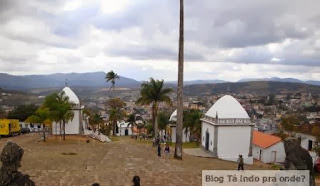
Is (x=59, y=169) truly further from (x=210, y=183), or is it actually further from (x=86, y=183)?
(x=210, y=183)

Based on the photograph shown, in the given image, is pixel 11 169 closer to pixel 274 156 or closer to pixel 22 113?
pixel 274 156

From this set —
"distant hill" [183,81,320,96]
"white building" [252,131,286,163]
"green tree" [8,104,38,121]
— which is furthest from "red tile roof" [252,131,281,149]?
"distant hill" [183,81,320,96]

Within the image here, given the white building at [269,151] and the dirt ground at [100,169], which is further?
the white building at [269,151]

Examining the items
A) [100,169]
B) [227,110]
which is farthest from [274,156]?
[100,169]

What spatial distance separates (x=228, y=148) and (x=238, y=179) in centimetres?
2152

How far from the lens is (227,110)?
95.8 ft

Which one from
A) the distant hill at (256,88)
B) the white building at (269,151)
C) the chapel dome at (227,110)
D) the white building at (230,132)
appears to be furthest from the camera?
the distant hill at (256,88)

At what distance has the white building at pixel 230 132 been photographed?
2859cm

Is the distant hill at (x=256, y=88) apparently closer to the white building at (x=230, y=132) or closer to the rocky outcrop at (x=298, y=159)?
the white building at (x=230, y=132)

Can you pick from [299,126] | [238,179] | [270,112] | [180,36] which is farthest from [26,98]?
[238,179]

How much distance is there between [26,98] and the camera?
113 metres

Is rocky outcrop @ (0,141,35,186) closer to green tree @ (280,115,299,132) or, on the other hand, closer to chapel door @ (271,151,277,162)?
chapel door @ (271,151,277,162)

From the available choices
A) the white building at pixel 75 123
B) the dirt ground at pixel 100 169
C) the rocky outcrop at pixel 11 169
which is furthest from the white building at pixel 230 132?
the rocky outcrop at pixel 11 169

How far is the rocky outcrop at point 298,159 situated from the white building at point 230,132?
75.8 ft
